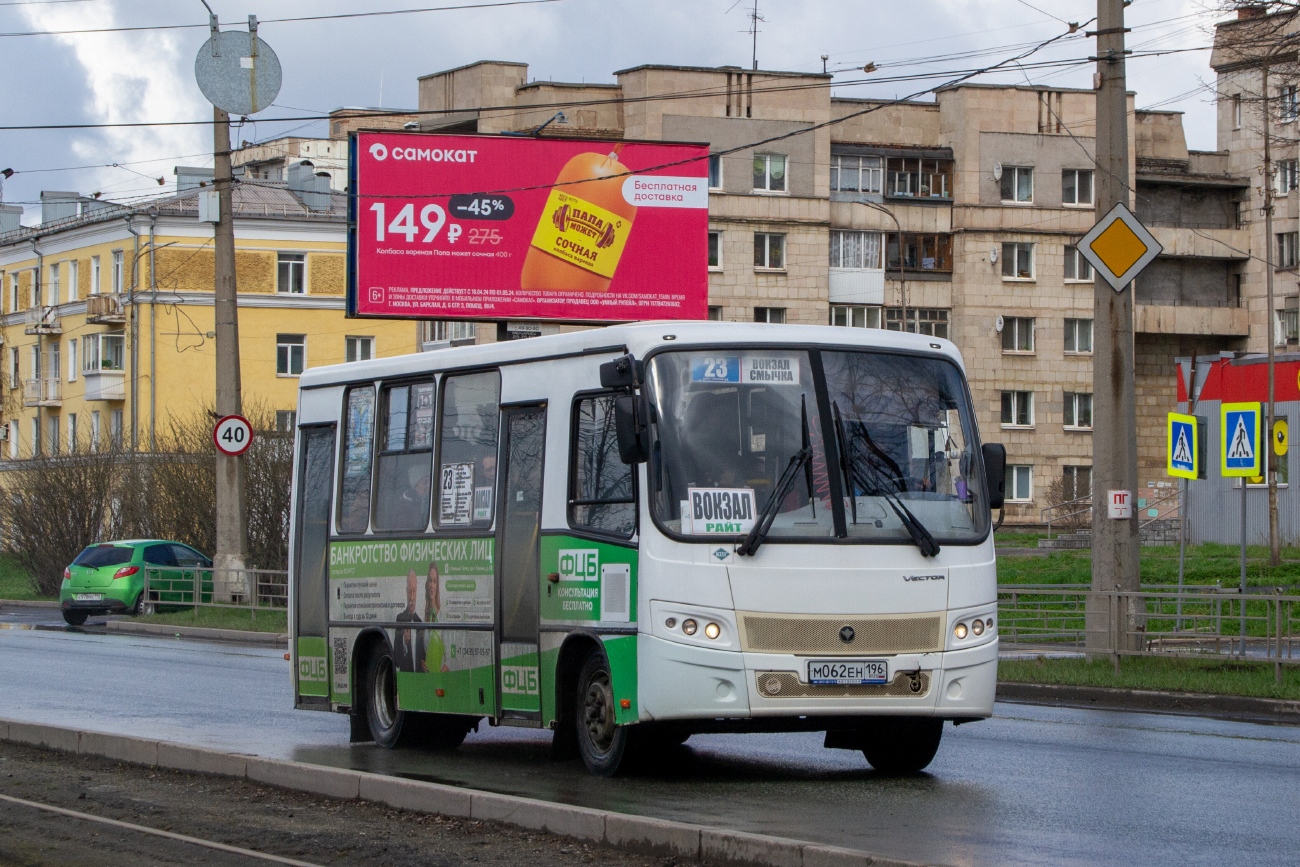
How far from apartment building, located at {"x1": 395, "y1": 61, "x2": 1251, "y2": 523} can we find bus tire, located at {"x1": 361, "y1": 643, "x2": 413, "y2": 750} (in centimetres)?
5277

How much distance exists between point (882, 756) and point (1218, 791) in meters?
2.23

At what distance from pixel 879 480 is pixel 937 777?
1.89 metres

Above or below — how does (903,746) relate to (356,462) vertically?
below

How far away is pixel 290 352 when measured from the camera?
75562 millimetres

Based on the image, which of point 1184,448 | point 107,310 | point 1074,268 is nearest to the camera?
point 1184,448

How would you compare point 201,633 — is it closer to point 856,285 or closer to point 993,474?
point 993,474

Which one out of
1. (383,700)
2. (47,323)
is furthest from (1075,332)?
(383,700)

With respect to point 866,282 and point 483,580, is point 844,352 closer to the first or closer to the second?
point 483,580

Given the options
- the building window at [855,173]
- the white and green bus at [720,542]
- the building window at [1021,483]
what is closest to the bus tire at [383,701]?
the white and green bus at [720,542]

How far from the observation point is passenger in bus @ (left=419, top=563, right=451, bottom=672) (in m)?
13.2

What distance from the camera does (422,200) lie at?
32438 mm

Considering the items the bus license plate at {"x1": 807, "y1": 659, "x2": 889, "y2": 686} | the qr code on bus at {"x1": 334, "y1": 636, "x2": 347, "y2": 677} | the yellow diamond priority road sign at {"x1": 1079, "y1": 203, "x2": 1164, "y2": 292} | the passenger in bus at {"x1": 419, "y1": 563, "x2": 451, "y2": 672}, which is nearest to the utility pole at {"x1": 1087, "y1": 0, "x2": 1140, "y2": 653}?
the yellow diamond priority road sign at {"x1": 1079, "y1": 203, "x2": 1164, "y2": 292}

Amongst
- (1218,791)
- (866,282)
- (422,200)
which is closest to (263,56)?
(422,200)

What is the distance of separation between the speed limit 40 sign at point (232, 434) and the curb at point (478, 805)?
54.0 feet
